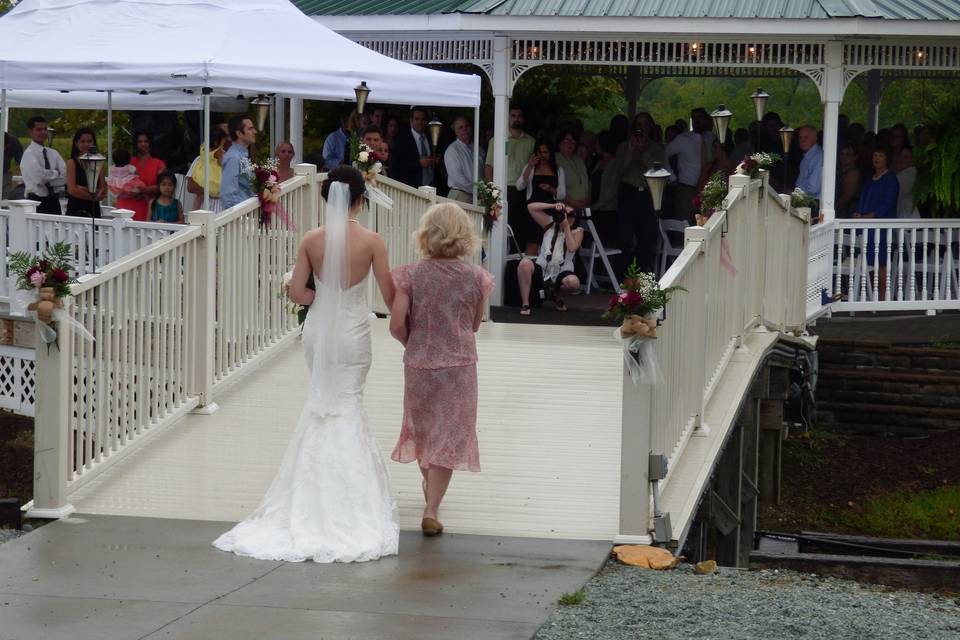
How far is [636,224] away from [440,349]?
32.1 ft

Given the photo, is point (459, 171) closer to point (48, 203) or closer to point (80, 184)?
point (80, 184)

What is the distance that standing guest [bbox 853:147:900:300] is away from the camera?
16219 mm

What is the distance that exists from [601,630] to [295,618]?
4.06ft

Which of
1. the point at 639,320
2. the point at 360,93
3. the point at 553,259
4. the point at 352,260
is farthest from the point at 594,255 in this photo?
the point at 639,320

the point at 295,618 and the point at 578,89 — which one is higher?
the point at 578,89

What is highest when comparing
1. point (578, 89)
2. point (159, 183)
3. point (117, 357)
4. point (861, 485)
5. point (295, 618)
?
point (578, 89)

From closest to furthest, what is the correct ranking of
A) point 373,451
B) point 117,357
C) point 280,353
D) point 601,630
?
point 601,630 < point 373,451 < point 117,357 < point 280,353

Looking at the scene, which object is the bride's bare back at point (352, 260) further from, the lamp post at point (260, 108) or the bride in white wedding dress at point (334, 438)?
the lamp post at point (260, 108)

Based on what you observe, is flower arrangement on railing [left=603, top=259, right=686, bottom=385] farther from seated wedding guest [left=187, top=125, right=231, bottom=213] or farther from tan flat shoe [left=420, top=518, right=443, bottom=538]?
seated wedding guest [left=187, top=125, right=231, bottom=213]

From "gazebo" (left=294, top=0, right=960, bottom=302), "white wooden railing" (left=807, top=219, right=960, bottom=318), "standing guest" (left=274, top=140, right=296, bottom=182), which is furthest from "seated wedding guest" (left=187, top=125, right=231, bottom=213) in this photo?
"white wooden railing" (left=807, top=219, right=960, bottom=318)

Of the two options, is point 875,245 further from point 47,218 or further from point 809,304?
point 47,218

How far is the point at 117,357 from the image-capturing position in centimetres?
869

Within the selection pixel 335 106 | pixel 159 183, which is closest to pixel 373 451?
pixel 159 183

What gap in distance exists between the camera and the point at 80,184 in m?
15.5
